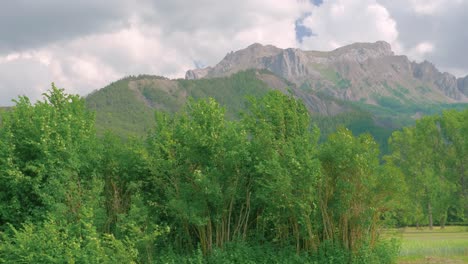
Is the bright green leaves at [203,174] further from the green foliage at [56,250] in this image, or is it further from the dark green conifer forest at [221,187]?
the green foliage at [56,250]

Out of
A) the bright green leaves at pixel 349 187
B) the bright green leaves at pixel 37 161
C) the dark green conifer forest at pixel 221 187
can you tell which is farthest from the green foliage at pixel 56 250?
the bright green leaves at pixel 349 187

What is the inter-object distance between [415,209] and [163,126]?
49123 millimetres

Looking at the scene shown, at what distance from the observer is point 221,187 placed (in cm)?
2769

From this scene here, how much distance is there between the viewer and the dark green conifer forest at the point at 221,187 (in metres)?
26.5

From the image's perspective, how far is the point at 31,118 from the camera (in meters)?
29.6

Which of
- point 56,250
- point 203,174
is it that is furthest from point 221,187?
point 56,250

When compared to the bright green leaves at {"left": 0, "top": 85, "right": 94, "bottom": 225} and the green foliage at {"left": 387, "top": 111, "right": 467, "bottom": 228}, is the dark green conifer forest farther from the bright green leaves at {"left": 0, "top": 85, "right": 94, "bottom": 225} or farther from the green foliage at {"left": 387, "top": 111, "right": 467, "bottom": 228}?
the green foliage at {"left": 387, "top": 111, "right": 467, "bottom": 228}

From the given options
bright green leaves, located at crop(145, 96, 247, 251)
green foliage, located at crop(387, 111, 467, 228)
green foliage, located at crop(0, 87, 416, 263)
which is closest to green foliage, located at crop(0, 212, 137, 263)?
green foliage, located at crop(0, 87, 416, 263)

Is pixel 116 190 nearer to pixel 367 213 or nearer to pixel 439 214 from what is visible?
pixel 367 213

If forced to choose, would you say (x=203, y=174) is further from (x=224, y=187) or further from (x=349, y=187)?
(x=349, y=187)

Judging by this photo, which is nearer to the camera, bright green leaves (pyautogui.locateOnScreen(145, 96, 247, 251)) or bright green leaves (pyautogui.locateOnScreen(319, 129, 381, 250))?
bright green leaves (pyautogui.locateOnScreen(319, 129, 381, 250))

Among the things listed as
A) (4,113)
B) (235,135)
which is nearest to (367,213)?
(235,135)

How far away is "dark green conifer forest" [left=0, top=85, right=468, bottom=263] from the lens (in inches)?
1045

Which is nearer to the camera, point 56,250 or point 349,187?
point 56,250
